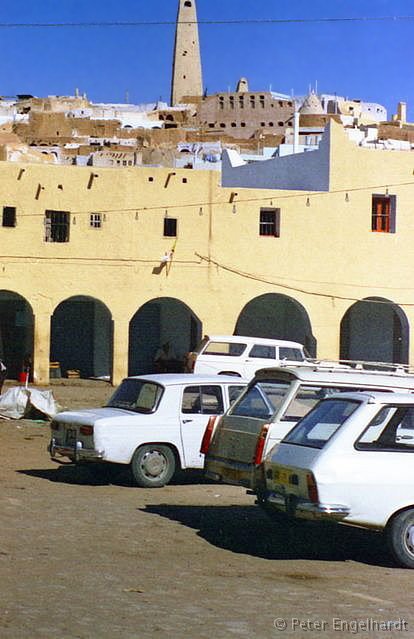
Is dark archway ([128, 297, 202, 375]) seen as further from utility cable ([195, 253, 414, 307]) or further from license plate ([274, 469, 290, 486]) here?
license plate ([274, 469, 290, 486])

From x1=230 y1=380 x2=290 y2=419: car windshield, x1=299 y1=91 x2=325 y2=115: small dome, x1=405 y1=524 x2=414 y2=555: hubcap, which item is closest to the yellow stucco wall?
x1=230 y1=380 x2=290 y2=419: car windshield

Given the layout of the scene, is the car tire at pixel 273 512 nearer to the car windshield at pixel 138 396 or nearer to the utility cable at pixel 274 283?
the car windshield at pixel 138 396

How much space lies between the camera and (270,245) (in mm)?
32781

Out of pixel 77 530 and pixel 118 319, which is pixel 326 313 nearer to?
pixel 118 319

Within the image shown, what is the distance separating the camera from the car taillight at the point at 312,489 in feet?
30.2

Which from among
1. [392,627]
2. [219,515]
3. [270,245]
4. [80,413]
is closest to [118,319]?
[270,245]

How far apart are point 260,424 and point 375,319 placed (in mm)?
24806

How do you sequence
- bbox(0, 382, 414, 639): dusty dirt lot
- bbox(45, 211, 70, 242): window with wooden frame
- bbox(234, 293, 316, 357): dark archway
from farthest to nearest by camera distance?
bbox(234, 293, 316, 357): dark archway, bbox(45, 211, 70, 242): window with wooden frame, bbox(0, 382, 414, 639): dusty dirt lot

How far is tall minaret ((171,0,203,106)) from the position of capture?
121 m

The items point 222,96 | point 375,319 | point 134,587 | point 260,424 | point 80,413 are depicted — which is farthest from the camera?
point 222,96

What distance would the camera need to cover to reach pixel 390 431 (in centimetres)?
968

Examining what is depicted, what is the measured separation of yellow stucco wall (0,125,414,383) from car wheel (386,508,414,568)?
2244 cm

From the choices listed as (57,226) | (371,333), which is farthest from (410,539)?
(371,333)

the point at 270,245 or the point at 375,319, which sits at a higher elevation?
the point at 270,245
